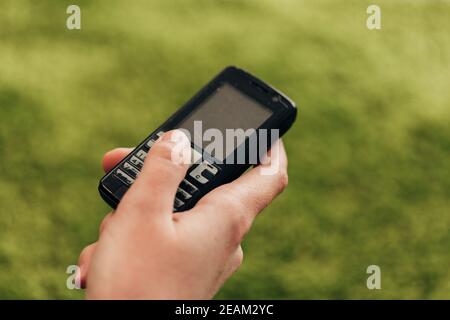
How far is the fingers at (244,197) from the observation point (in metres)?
0.52

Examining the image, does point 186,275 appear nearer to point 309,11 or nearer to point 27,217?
point 27,217

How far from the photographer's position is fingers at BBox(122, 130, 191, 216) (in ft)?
1.53

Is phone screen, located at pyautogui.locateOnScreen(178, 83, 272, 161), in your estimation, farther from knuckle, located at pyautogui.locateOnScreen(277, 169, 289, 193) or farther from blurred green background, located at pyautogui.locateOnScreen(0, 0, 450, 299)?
blurred green background, located at pyautogui.locateOnScreen(0, 0, 450, 299)

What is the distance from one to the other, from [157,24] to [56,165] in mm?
298

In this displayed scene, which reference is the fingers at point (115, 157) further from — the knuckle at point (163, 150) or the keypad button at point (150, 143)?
the knuckle at point (163, 150)

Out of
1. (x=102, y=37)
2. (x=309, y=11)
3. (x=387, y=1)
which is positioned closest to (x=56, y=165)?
(x=102, y=37)

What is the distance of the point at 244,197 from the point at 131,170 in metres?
0.14

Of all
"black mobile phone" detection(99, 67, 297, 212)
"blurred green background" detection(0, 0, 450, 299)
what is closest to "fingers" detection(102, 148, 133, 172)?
"black mobile phone" detection(99, 67, 297, 212)

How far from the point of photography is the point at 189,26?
38.9 inches

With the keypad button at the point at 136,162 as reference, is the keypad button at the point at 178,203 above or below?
below

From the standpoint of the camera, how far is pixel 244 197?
57cm

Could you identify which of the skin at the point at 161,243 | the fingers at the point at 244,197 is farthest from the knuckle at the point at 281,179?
the skin at the point at 161,243

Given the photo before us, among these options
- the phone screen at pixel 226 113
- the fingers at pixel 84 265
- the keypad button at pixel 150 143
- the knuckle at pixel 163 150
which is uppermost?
the phone screen at pixel 226 113

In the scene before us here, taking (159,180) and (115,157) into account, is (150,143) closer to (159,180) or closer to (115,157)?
(115,157)
